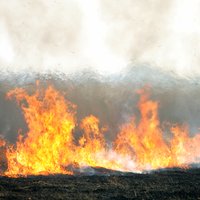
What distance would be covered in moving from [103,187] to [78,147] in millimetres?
15558

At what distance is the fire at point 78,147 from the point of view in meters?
40.9

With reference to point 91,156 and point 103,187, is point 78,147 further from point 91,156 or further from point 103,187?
point 103,187

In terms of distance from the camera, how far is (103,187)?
102 feet

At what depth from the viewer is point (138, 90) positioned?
72.1 meters

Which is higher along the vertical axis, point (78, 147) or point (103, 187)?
point (78, 147)

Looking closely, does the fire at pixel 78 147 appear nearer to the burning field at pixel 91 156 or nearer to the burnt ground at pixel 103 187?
the burning field at pixel 91 156

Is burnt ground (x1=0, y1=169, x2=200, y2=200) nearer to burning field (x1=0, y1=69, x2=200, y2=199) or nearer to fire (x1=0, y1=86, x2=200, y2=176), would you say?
burning field (x1=0, y1=69, x2=200, y2=199)

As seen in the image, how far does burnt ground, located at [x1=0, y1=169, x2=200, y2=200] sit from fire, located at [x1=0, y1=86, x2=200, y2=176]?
5.00 meters

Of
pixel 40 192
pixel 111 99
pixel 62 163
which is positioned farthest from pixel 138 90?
pixel 40 192

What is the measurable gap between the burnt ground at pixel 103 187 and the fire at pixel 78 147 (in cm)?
500

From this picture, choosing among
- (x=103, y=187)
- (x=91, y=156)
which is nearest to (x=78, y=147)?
(x=91, y=156)

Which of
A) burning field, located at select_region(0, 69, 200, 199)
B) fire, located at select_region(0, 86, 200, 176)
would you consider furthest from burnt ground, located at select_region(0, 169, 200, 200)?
fire, located at select_region(0, 86, 200, 176)

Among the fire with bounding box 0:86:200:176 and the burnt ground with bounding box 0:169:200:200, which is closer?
the burnt ground with bounding box 0:169:200:200

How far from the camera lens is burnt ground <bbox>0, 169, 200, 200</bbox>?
2766cm
